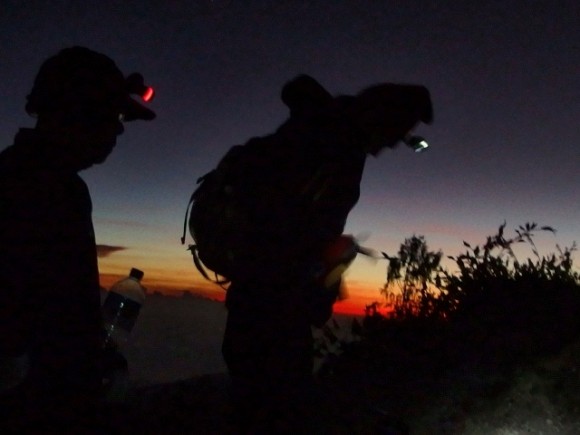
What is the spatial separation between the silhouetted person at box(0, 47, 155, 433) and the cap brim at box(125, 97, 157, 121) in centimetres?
3

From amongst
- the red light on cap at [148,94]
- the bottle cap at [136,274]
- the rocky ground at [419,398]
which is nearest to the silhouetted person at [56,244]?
the red light on cap at [148,94]

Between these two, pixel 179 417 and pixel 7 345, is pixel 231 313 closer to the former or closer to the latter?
pixel 7 345

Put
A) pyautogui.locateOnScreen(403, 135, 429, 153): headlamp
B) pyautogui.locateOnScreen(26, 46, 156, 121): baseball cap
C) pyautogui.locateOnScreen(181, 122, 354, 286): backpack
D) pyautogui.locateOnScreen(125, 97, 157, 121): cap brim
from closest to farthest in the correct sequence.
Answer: pyautogui.locateOnScreen(26, 46, 156, 121): baseball cap
pyautogui.locateOnScreen(125, 97, 157, 121): cap brim
pyautogui.locateOnScreen(181, 122, 354, 286): backpack
pyautogui.locateOnScreen(403, 135, 429, 153): headlamp

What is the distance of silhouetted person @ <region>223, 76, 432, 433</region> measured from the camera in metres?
2.60

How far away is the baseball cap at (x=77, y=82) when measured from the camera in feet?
7.18

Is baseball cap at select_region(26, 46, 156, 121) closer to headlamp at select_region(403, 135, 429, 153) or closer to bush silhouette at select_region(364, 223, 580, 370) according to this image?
headlamp at select_region(403, 135, 429, 153)

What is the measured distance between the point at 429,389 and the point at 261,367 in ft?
8.14

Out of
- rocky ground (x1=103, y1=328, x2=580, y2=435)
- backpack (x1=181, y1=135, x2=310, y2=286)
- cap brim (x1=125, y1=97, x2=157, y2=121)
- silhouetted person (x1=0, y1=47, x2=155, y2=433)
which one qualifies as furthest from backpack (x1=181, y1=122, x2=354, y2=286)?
rocky ground (x1=103, y1=328, x2=580, y2=435)

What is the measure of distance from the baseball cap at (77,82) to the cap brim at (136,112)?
0.03 m

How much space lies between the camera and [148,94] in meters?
2.49

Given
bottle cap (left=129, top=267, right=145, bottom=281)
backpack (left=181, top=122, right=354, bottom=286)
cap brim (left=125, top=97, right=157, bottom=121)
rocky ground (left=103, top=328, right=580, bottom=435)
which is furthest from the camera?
rocky ground (left=103, top=328, right=580, bottom=435)

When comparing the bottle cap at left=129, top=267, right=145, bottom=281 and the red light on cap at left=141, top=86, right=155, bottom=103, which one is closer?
the red light on cap at left=141, top=86, right=155, bottom=103

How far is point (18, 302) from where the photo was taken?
6.07 feet

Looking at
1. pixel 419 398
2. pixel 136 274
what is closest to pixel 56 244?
pixel 136 274
